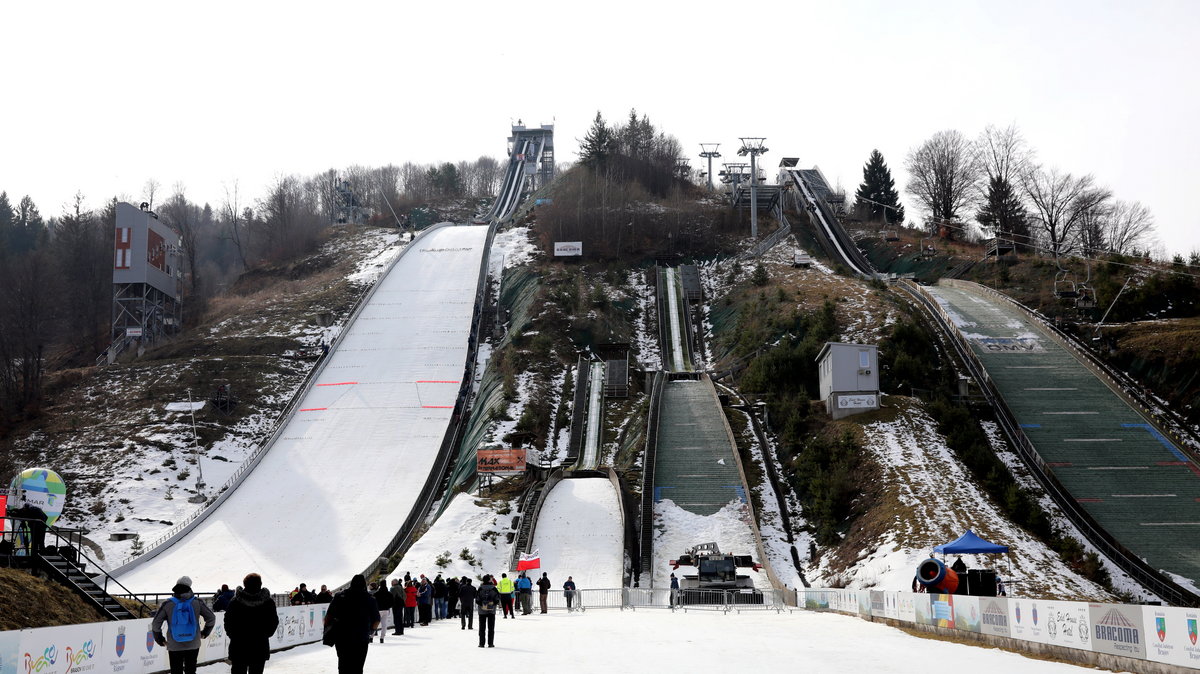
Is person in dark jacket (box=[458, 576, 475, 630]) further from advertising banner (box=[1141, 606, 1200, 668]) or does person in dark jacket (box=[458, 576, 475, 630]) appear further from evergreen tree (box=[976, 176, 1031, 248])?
evergreen tree (box=[976, 176, 1031, 248])

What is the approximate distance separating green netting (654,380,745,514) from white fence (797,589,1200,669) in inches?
587

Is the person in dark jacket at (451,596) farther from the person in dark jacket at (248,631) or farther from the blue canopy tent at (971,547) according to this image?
the person in dark jacket at (248,631)

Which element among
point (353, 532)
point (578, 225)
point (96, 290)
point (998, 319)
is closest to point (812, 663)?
point (353, 532)

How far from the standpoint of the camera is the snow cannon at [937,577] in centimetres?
1952

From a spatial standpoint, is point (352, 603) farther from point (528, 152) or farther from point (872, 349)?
point (528, 152)

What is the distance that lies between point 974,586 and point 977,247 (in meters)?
56.9

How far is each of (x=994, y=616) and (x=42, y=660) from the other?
1310 cm

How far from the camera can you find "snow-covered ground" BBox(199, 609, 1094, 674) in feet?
42.2

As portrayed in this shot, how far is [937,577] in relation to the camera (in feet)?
64.0

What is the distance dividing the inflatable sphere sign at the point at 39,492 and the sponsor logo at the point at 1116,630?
2195 cm

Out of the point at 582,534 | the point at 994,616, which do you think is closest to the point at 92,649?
the point at 994,616

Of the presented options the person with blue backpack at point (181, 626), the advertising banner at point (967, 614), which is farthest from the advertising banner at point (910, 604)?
the person with blue backpack at point (181, 626)

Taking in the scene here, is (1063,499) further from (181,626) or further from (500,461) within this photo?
(181,626)

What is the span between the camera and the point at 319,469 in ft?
145
